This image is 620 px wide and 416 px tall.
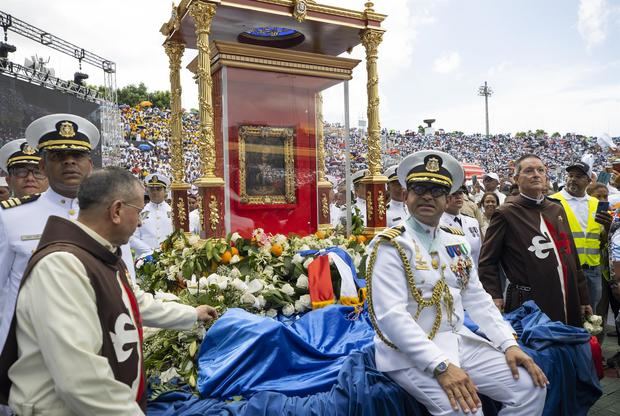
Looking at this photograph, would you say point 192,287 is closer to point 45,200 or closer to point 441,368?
point 45,200

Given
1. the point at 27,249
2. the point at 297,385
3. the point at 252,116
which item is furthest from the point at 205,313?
the point at 252,116

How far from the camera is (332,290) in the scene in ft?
15.0

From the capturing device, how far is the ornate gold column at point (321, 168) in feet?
22.9

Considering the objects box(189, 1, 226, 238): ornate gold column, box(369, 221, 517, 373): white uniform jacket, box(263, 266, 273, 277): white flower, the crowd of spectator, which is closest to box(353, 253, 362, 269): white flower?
box(263, 266, 273, 277): white flower

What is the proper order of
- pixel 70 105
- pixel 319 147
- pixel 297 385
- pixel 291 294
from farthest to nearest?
pixel 70 105, pixel 319 147, pixel 291 294, pixel 297 385

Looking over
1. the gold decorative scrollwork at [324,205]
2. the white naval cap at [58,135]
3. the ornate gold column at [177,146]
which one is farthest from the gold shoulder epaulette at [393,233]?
the ornate gold column at [177,146]

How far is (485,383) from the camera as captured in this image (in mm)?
2814

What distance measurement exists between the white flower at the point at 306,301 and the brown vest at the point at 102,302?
2.71 m

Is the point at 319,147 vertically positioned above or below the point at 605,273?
above

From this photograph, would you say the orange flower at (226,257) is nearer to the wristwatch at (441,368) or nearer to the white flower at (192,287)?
the white flower at (192,287)

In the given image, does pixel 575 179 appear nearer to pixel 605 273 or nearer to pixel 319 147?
pixel 605 273

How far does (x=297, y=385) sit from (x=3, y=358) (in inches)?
71.0

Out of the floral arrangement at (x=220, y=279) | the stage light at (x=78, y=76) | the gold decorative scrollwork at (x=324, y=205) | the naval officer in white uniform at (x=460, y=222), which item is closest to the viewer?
the floral arrangement at (x=220, y=279)

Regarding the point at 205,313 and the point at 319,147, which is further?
the point at 319,147
